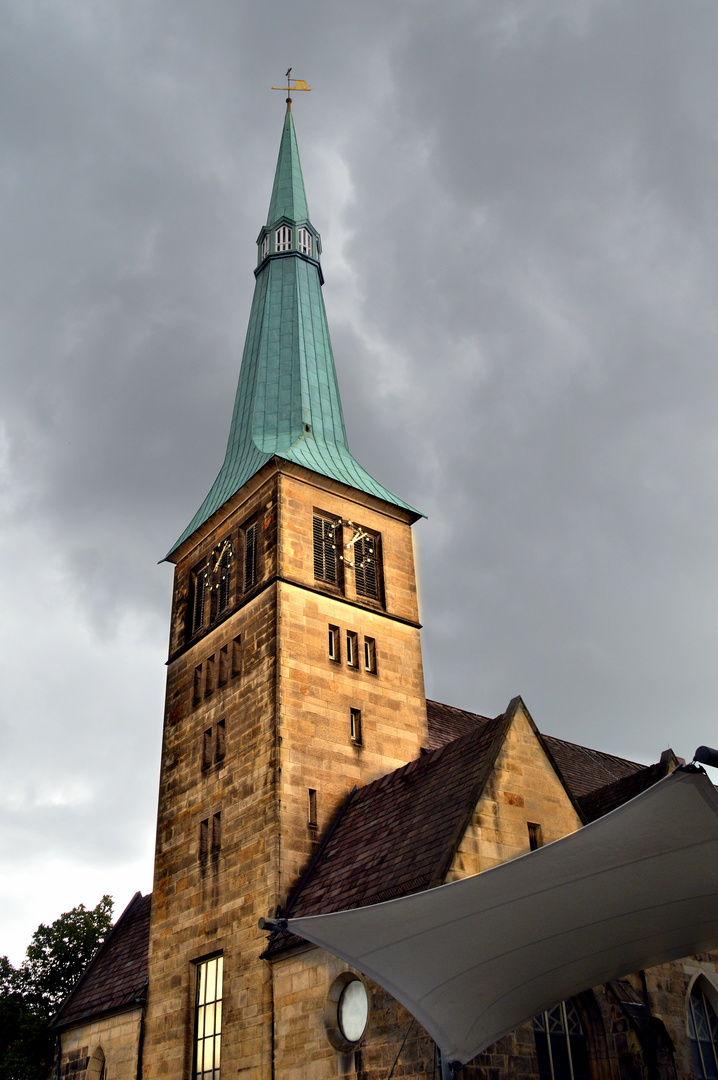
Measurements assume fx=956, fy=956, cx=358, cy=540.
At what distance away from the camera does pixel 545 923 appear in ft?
36.6

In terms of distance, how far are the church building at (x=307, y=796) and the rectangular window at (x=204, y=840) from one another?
55 millimetres

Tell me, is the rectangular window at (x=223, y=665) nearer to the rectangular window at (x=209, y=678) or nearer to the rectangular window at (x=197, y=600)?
the rectangular window at (x=209, y=678)

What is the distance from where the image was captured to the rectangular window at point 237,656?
24.8 m

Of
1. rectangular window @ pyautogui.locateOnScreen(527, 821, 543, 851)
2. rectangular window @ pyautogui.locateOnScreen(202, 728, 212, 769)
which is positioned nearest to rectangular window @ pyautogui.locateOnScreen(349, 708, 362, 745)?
rectangular window @ pyautogui.locateOnScreen(202, 728, 212, 769)

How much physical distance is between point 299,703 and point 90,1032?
10640 mm

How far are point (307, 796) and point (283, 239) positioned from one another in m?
22.6

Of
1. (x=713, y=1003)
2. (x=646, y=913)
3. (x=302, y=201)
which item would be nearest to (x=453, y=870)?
(x=646, y=913)

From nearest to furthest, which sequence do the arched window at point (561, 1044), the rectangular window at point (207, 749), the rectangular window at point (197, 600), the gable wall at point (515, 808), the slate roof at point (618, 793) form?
the arched window at point (561, 1044) → the gable wall at point (515, 808) → the slate roof at point (618, 793) → the rectangular window at point (207, 749) → the rectangular window at point (197, 600)

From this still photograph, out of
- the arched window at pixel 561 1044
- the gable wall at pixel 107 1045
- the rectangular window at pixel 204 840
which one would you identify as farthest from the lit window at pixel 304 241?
the arched window at pixel 561 1044

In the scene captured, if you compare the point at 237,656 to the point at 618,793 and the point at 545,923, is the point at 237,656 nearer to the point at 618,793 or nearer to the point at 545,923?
the point at 618,793

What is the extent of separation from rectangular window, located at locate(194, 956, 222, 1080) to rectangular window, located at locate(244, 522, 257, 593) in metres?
9.42

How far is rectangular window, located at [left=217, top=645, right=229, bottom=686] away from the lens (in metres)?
25.2

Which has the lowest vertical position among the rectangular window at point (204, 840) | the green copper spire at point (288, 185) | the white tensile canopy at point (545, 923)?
the white tensile canopy at point (545, 923)

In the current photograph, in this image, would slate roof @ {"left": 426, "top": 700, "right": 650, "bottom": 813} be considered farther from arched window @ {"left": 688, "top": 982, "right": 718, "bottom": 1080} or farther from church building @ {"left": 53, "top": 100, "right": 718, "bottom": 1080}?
arched window @ {"left": 688, "top": 982, "right": 718, "bottom": 1080}
